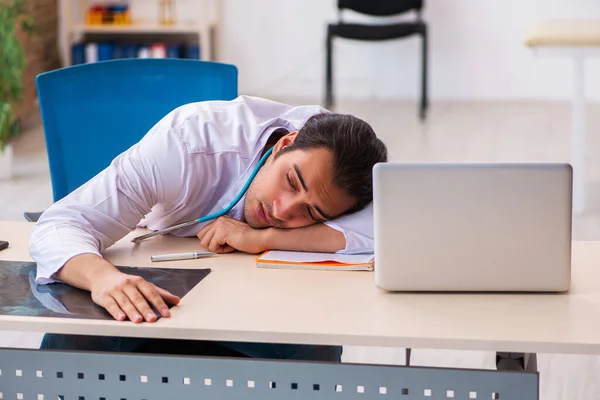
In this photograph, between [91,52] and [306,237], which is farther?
[91,52]

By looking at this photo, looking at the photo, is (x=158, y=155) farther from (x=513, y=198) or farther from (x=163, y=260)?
(x=513, y=198)

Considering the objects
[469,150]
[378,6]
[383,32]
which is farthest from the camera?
[378,6]

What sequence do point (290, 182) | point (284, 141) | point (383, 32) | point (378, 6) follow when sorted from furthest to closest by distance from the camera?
point (378, 6)
point (383, 32)
point (284, 141)
point (290, 182)

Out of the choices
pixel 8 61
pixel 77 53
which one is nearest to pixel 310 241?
pixel 8 61

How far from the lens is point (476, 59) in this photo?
6312 millimetres

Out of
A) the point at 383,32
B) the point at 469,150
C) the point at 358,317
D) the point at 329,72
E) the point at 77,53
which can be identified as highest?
the point at 383,32

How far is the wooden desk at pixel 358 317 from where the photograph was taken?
121 cm

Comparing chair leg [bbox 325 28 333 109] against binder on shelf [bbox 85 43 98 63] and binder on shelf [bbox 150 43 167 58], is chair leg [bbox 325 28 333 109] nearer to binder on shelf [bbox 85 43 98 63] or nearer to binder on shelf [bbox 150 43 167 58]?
binder on shelf [bbox 150 43 167 58]

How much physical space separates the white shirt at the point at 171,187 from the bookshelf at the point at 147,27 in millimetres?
4426

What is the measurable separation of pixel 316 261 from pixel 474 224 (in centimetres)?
32

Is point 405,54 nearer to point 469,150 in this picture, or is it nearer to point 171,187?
point 469,150

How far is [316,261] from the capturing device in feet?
5.01

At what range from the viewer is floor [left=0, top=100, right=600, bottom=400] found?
8.29 feet

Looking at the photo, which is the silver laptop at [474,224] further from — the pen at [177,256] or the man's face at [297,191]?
the pen at [177,256]
